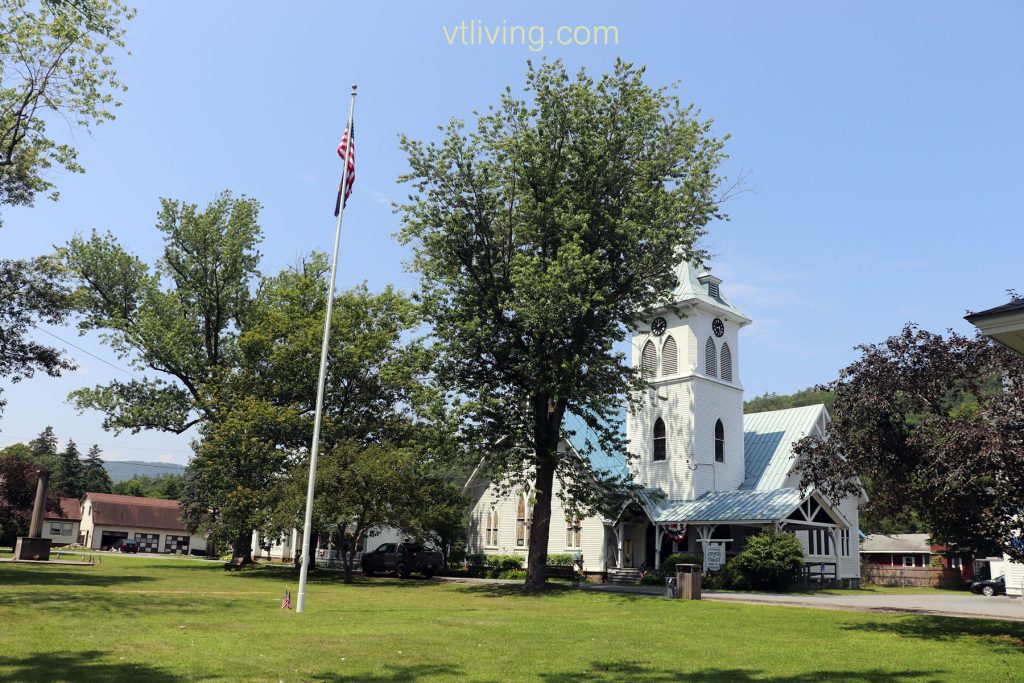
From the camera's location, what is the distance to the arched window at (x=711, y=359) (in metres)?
40.3

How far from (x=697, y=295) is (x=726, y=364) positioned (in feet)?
14.1

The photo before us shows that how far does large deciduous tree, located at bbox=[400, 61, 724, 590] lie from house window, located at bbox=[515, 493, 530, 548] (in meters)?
15.3

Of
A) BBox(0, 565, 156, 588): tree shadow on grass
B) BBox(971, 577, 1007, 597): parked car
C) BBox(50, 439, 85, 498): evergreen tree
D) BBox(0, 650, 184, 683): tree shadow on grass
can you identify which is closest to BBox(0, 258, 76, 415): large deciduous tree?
BBox(0, 565, 156, 588): tree shadow on grass

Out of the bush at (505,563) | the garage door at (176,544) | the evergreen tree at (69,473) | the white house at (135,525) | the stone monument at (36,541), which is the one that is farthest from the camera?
the evergreen tree at (69,473)

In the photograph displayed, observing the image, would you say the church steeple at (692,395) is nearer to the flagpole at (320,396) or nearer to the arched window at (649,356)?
the arched window at (649,356)

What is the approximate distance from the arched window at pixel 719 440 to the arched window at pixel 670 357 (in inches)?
140

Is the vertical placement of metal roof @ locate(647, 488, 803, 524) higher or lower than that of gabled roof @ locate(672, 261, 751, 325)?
lower

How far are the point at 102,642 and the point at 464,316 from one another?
58.0ft

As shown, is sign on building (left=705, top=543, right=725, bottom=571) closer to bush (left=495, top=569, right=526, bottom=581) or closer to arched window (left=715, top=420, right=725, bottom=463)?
arched window (left=715, top=420, right=725, bottom=463)

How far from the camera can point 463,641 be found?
13625 millimetres

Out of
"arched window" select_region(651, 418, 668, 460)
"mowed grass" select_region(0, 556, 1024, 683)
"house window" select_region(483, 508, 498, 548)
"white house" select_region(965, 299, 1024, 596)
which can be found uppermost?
"arched window" select_region(651, 418, 668, 460)

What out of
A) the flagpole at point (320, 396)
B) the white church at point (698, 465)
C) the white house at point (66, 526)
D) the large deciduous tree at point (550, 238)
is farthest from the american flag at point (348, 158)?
the white house at point (66, 526)

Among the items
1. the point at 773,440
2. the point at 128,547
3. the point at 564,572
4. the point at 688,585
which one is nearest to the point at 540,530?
the point at 688,585

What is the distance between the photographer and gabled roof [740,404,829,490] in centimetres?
4028
